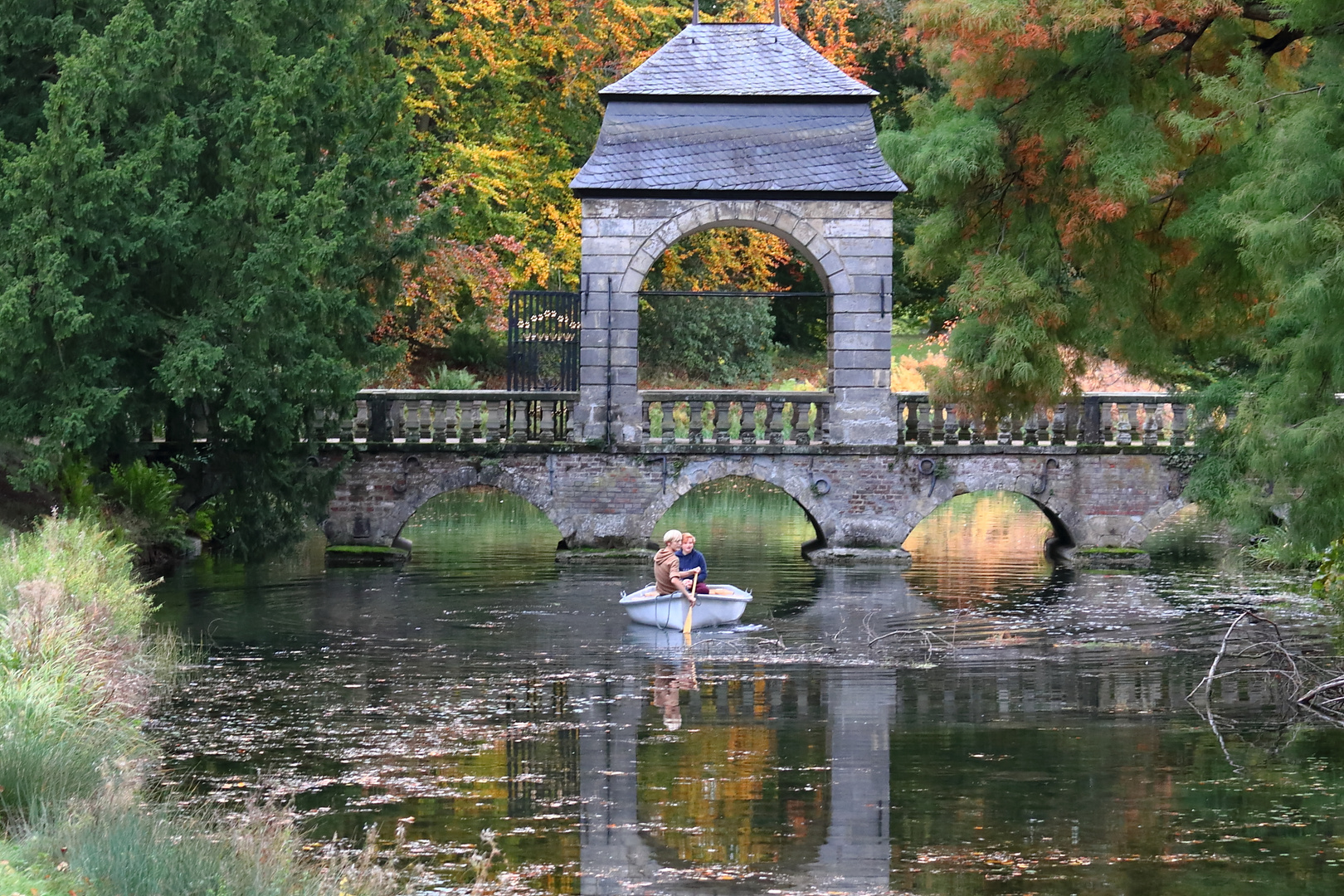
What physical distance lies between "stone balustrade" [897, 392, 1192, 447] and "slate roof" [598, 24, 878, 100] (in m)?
3.99

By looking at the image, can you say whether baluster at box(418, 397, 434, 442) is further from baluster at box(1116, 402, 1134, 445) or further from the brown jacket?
baluster at box(1116, 402, 1134, 445)

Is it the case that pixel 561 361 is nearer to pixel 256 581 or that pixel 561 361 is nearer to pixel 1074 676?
pixel 256 581

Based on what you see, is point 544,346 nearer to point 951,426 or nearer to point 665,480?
point 665,480

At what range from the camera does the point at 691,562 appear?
690 inches

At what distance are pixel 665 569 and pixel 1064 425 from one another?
718 cm

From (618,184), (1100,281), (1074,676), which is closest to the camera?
(1074,676)

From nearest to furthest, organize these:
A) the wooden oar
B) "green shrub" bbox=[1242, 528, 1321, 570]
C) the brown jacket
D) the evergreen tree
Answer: "green shrub" bbox=[1242, 528, 1321, 570] → the evergreen tree → the wooden oar → the brown jacket

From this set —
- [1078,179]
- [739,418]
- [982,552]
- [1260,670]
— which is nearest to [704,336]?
[982,552]

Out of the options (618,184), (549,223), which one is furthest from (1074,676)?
(549,223)

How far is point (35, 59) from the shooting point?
18.2 meters

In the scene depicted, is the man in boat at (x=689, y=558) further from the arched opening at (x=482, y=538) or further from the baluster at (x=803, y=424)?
the baluster at (x=803, y=424)

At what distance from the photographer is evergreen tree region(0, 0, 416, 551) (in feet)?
53.5

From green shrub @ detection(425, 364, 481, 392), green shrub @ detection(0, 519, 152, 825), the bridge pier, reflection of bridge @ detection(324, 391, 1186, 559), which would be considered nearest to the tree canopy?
reflection of bridge @ detection(324, 391, 1186, 559)

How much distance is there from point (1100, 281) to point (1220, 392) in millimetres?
1827
